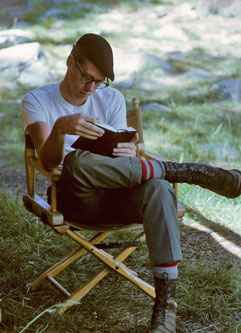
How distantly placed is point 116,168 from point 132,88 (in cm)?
518

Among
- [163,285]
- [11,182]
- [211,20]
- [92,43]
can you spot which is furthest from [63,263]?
[211,20]

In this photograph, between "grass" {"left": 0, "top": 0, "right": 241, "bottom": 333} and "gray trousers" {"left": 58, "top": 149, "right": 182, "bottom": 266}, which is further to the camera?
"grass" {"left": 0, "top": 0, "right": 241, "bottom": 333}

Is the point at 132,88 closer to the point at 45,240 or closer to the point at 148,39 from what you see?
the point at 148,39

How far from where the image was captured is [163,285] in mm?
2268

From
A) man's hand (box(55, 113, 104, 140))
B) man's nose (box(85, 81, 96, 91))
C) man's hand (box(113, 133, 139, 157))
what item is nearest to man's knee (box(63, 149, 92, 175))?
man's hand (box(55, 113, 104, 140))

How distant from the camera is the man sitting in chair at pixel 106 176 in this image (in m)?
2.27

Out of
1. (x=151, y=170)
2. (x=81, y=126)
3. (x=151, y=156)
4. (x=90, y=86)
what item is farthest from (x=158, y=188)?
(x=90, y=86)

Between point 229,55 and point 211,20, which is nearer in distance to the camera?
point 229,55

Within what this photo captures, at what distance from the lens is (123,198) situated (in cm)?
247

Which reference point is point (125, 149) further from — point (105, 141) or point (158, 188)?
point (158, 188)

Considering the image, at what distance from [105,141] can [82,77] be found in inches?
18.9

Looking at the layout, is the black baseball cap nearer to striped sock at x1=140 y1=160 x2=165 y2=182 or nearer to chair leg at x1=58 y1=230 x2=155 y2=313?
striped sock at x1=140 y1=160 x2=165 y2=182

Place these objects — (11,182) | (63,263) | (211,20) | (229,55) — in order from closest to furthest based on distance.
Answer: (63,263)
(11,182)
(229,55)
(211,20)

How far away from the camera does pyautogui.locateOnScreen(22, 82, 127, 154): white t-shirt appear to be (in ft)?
8.87
